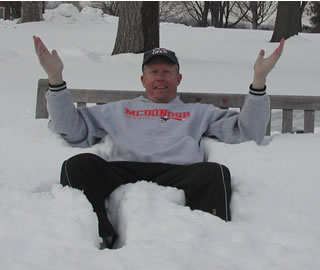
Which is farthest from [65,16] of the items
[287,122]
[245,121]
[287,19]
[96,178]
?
[96,178]

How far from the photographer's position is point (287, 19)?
387 inches

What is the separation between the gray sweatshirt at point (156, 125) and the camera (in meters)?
2.68

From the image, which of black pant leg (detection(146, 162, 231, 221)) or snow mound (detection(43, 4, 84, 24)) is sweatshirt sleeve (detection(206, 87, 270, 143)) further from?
snow mound (detection(43, 4, 84, 24))

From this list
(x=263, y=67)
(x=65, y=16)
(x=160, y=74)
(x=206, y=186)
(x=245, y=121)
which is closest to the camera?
(x=206, y=186)

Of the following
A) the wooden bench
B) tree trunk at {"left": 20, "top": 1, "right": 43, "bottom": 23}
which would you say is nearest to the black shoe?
the wooden bench

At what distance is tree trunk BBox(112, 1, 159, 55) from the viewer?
716cm

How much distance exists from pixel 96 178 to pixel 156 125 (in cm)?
65

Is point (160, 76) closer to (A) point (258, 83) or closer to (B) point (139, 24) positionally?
(A) point (258, 83)

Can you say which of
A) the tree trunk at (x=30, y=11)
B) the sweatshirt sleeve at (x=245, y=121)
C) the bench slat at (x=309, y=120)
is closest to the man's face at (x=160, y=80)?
the sweatshirt sleeve at (x=245, y=121)

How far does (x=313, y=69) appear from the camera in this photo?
7141 millimetres

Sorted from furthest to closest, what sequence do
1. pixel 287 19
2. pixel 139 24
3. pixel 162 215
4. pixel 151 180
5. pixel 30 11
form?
pixel 30 11, pixel 287 19, pixel 139 24, pixel 151 180, pixel 162 215

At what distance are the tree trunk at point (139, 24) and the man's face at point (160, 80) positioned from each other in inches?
173

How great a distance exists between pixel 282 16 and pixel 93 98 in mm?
7456

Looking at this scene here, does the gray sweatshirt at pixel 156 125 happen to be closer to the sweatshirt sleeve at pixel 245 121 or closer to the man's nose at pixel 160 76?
the sweatshirt sleeve at pixel 245 121
